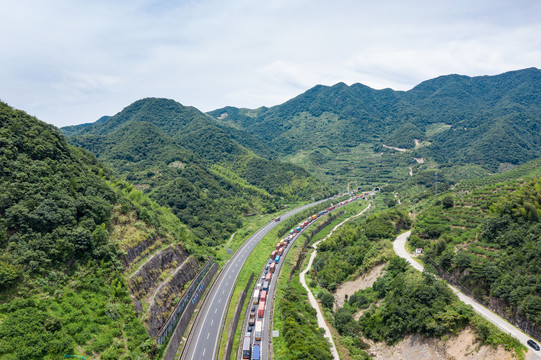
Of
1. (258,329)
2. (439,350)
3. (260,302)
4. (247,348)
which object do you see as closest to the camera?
(439,350)

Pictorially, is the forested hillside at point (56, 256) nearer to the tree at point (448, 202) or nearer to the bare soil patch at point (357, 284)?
the bare soil patch at point (357, 284)

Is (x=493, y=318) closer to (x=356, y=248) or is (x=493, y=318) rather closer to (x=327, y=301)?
(x=327, y=301)

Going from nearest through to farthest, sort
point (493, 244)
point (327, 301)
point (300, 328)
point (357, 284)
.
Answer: point (300, 328) → point (493, 244) → point (327, 301) → point (357, 284)

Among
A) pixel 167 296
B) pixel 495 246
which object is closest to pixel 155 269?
pixel 167 296

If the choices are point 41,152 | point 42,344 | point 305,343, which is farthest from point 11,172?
point 305,343

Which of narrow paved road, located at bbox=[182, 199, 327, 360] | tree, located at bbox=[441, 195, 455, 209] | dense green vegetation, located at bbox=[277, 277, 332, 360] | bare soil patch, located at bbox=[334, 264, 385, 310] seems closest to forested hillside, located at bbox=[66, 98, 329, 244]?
narrow paved road, located at bbox=[182, 199, 327, 360]

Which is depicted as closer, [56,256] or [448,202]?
[56,256]

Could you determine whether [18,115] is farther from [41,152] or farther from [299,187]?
[299,187]
